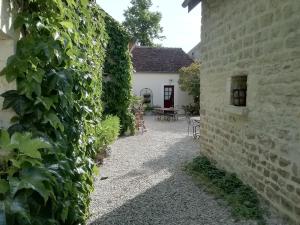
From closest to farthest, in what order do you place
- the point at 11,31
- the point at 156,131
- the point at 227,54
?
the point at 11,31 → the point at 227,54 → the point at 156,131

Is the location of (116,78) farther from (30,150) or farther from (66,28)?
(30,150)

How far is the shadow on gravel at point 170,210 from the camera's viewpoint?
13.5 feet

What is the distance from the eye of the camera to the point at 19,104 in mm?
2344

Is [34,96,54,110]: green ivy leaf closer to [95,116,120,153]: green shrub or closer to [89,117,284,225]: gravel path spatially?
[89,117,284,225]: gravel path

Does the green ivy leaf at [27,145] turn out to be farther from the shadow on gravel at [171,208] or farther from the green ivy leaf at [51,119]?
the shadow on gravel at [171,208]

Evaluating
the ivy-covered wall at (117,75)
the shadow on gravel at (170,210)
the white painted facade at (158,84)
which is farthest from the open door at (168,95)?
the shadow on gravel at (170,210)

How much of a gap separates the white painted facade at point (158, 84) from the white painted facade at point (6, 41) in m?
19.6

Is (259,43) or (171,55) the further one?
(171,55)

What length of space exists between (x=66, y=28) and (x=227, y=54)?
355cm

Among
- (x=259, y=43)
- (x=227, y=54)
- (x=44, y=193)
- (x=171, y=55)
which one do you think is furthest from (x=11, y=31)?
(x=171, y=55)

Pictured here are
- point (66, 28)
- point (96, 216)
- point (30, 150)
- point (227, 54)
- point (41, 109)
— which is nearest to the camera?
point (30, 150)

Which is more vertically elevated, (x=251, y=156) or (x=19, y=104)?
(x=19, y=104)

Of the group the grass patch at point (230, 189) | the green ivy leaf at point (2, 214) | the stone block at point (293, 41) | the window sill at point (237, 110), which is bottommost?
the grass patch at point (230, 189)

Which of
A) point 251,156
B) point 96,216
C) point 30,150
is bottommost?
point 96,216
